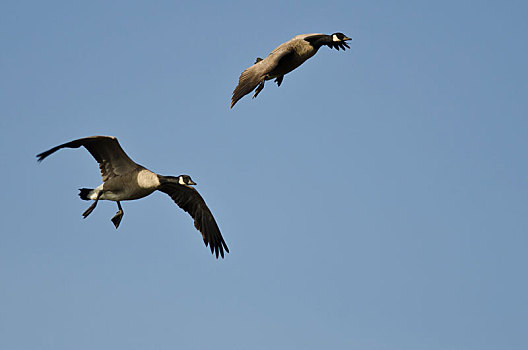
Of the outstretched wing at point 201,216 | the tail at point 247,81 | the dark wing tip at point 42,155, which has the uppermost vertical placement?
the tail at point 247,81

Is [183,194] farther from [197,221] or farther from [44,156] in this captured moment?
[44,156]

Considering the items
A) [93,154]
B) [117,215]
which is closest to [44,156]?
[93,154]

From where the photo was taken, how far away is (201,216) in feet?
87.5

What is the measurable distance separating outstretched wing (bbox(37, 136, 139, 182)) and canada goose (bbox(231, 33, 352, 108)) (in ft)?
10.9

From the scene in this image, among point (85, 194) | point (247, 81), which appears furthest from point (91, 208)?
point (247, 81)

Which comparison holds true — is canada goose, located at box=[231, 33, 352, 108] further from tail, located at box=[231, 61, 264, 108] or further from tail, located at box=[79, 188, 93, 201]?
tail, located at box=[79, 188, 93, 201]

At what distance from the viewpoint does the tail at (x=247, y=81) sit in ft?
75.8

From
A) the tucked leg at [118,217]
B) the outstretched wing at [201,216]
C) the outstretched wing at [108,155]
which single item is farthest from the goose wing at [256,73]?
the tucked leg at [118,217]

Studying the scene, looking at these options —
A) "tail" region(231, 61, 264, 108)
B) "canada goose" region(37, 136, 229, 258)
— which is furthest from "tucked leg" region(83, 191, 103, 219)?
"tail" region(231, 61, 264, 108)

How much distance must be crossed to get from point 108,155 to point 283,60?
6079mm

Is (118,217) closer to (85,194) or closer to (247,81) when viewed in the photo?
(85,194)

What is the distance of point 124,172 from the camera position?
23281 mm

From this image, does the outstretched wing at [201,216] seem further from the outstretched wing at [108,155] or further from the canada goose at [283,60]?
the canada goose at [283,60]

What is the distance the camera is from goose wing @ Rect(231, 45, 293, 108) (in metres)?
23.3
